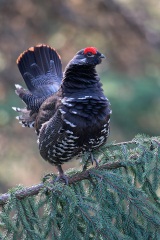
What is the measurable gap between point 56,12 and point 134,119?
2.63 metres

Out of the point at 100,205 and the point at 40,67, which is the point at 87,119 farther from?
the point at 40,67

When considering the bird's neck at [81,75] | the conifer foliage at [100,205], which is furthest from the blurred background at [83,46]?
the conifer foliage at [100,205]

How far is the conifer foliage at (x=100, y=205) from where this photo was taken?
3.03 meters

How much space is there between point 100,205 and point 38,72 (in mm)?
→ 2693

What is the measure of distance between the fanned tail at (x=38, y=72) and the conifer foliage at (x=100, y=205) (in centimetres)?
201

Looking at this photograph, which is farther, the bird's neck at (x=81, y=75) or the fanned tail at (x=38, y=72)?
the fanned tail at (x=38, y=72)

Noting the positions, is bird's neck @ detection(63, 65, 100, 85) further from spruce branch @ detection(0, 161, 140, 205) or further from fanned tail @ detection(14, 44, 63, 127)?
fanned tail @ detection(14, 44, 63, 127)

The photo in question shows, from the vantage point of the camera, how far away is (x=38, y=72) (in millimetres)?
5586

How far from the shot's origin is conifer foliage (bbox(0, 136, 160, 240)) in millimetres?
3033

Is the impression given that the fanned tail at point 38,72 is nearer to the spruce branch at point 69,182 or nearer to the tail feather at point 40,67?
the tail feather at point 40,67

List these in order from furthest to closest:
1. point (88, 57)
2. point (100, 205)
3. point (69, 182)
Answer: point (88, 57) < point (69, 182) < point (100, 205)

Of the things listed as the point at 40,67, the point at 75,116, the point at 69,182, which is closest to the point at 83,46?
the point at 40,67

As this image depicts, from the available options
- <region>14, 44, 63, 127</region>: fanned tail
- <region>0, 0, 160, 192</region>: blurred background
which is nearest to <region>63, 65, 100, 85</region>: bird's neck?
<region>14, 44, 63, 127</region>: fanned tail

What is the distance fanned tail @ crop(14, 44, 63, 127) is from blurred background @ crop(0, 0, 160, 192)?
146 inches
